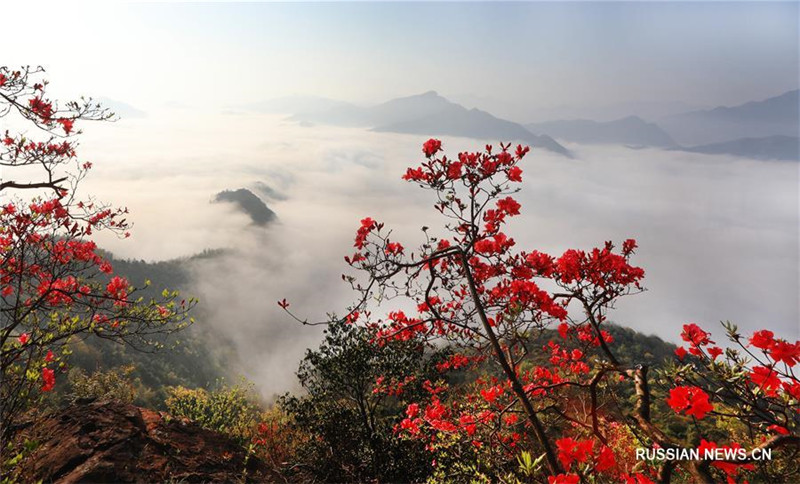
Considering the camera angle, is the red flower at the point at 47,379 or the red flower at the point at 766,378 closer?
the red flower at the point at 766,378

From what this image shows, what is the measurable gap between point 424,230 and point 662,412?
28.4 ft

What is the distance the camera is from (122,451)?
4180 millimetres

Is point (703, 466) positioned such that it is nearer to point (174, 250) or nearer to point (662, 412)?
point (662, 412)

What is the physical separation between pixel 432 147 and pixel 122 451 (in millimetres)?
4729

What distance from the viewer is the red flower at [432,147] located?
3.97 metres

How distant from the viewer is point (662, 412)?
8.87 meters

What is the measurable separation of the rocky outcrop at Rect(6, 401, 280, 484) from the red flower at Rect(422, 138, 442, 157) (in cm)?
427

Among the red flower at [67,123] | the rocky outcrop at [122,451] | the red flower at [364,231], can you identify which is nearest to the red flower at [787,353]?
the red flower at [364,231]

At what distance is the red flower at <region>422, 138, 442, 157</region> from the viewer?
156 inches

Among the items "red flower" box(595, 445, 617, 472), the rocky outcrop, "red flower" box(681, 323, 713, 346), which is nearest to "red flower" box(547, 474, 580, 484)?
"red flower" box(595, 445, 617, 472)

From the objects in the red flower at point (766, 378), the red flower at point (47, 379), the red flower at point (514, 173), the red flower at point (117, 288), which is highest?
the red flower at point (514, 173)

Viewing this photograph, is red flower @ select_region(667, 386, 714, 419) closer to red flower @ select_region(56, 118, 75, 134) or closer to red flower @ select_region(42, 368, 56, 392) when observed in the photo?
red flower @ select_region(42, 368, 56, 392)

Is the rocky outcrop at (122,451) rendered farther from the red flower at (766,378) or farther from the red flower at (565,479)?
the red flower at (766,378)

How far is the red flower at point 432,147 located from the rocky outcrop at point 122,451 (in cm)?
427
